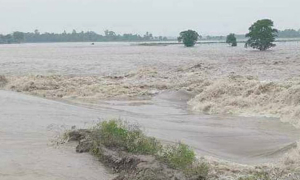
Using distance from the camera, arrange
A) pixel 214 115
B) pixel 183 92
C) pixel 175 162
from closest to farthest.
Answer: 1. pixel 175 162
2. pixel 214 115
3. pixel 183 92

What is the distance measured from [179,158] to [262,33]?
186 ft

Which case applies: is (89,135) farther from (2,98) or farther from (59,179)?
(2,98)

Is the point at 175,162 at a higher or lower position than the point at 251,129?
higher

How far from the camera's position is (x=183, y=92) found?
2397 cm

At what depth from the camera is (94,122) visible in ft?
46.3

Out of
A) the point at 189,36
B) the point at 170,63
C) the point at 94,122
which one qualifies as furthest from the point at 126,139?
the point at 189,36

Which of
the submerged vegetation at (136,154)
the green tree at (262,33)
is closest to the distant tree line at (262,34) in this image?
the green tree at (262,33)

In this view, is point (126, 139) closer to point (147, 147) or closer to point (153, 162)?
point (147, 147)

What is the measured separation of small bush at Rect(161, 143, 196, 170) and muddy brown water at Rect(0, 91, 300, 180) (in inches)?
45.4

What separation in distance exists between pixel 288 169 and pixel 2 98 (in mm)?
15141

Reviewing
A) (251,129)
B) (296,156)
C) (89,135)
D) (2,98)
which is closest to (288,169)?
(296,156)

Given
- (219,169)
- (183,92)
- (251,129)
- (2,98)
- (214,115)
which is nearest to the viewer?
(219,169)

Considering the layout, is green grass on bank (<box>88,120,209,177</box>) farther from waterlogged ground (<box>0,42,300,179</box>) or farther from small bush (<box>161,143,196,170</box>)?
waterlogged ground (<box>0,42,300,179</box>)

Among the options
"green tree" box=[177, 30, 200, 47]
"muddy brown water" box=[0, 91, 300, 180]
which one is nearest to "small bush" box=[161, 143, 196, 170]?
"muddy brown water" box=[0, 91, 300, 180]
